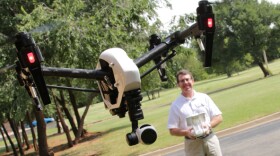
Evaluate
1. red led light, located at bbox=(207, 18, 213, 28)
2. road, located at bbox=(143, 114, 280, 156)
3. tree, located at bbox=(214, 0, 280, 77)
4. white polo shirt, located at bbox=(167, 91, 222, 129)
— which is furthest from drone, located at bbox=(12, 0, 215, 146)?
tree, located at bbox=(214, 0, 280, 77)

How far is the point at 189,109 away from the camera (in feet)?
17.1

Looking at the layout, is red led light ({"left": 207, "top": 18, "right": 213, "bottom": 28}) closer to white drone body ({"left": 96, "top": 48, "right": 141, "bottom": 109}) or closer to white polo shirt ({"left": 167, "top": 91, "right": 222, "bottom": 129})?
white drone body ({"left": 96, "top": 48, "right": 141, "bottom": 109})

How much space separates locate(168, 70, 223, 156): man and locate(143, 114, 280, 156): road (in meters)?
4.81

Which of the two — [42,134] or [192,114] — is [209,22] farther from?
[42,134]

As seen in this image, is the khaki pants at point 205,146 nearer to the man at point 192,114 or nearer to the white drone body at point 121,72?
the man at point 192,114

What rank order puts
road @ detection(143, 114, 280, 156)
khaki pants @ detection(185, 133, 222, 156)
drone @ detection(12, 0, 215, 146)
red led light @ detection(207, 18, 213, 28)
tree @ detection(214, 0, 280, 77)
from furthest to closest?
tree @ detection(214, 0, 280, 77) → road @ detection(143, 114, 280, 156) → khaki pants @ detection(185, 133, 222, 156) → red led light @ detection(207, 18, 213, 28) → drone @ detection(12, 0, 215, 146)

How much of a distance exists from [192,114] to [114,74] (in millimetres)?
3226

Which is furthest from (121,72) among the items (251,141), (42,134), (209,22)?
(42,134)

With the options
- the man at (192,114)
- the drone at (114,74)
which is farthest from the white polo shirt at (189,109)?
the drone at (114,74)

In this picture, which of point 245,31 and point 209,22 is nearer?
point 209,22

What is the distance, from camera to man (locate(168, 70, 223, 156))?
5184 mm

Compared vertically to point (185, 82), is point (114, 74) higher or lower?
higher

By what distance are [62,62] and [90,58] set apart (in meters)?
1.60

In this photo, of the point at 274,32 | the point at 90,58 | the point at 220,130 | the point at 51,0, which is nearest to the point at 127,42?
the point at 90,58
